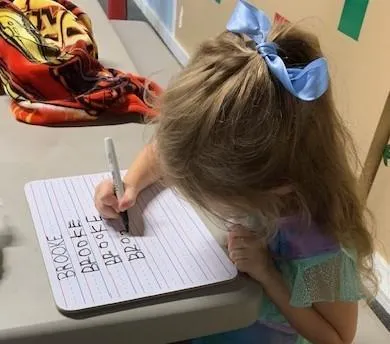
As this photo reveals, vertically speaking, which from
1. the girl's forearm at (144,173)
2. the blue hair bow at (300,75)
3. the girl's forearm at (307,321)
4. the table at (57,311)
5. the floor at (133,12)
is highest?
the blue hair bow at (300,75)

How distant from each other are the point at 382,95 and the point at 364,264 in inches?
21.2

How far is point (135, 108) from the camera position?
972 millimetres

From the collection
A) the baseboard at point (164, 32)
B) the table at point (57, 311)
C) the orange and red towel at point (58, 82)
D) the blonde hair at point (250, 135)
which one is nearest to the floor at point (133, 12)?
the baseboard at point (164, 32)

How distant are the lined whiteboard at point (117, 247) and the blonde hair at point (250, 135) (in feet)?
0.20

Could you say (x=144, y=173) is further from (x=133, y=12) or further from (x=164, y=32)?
(x=133, y=12)

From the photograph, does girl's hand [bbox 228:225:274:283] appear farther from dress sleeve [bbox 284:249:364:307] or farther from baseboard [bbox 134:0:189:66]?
baseboard [bbox 134:0:189:66]

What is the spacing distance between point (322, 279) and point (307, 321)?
66 millimetres

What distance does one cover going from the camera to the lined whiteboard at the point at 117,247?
1.97 ft

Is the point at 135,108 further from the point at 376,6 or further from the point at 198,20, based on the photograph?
the point at 198,20

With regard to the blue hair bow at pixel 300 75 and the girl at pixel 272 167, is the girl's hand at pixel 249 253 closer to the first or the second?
the girl at pixel 272 167

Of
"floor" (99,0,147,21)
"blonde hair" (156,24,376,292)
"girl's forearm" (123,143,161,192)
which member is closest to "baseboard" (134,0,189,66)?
"floor" (99,0,147,21)

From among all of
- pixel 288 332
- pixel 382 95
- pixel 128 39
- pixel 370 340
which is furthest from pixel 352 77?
pixel 128 39

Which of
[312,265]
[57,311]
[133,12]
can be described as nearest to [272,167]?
[312,265]

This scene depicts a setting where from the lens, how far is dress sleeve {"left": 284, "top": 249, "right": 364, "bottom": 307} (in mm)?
696
